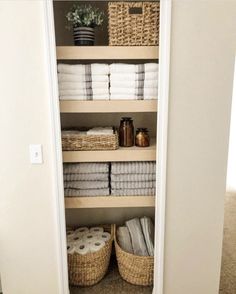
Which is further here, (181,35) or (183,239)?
(183,239)

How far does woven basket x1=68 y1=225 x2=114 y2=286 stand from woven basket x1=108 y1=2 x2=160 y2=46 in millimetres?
1467

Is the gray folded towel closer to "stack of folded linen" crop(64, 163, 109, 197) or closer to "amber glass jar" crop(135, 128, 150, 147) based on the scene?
"stack of folded linen" crop(64, 163, 109, 197)

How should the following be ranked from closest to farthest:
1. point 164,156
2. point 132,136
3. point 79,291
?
point 164,156, point 132,136, point 79,291

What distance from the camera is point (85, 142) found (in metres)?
1.61

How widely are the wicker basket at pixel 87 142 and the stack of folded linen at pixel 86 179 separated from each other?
0.14 meters

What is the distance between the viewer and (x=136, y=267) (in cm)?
180

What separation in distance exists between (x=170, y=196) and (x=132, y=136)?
0.49 m

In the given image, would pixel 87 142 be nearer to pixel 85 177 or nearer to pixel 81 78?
pixel 85 177

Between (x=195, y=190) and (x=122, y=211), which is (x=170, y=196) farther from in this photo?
(x=122, y=211)

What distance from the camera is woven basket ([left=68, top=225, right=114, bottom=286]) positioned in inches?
70.1

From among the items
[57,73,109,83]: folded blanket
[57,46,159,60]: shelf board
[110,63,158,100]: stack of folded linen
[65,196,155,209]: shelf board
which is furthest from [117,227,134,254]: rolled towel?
[57,46,159,60]: shelf board

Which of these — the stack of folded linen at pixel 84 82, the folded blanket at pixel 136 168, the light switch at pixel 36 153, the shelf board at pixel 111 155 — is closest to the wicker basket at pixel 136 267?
the folded blanket at pixel 136 168

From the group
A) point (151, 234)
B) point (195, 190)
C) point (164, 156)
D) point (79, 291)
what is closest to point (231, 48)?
point (164, 156)

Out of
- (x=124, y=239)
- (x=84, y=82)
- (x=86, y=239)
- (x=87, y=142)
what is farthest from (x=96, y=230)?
(x=84, y=82)
